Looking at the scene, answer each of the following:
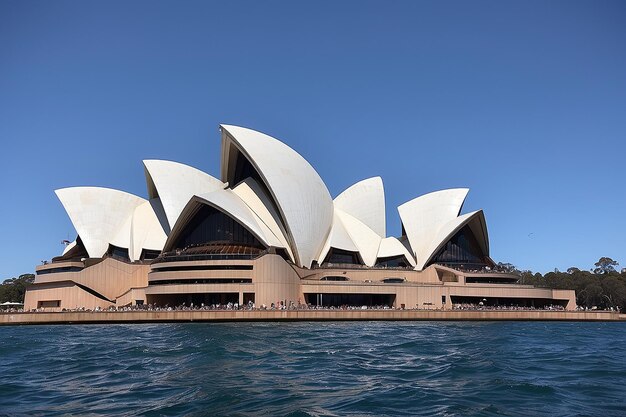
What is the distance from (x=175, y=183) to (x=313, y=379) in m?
51.7

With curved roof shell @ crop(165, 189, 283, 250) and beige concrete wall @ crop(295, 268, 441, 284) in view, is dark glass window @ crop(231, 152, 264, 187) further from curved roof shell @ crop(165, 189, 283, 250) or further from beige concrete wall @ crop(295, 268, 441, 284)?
beige concrete wall @ crop(295, 268, 441, 284)

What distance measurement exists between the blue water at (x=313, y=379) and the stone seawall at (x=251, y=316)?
76.3 feet

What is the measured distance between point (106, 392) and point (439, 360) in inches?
451

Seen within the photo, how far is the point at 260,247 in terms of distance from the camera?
60812 millimetres

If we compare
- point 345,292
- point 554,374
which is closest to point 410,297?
point 345,292

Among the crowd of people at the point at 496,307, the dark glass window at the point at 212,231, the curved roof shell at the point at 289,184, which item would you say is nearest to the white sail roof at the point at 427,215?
the crowd of people at the point at 496,307

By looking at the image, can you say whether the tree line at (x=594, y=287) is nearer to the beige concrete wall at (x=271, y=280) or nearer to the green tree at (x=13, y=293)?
the beige concrete wall at (x=271, y=280)

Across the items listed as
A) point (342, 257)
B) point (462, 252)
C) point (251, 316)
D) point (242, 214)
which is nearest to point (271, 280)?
point (251, 316)

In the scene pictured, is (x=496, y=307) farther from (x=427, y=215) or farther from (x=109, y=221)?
(x=109, y=221)

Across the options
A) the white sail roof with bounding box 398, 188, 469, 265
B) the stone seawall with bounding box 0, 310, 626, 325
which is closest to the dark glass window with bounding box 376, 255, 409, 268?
the white sail roof with bounding box 398, 188, 469, 265

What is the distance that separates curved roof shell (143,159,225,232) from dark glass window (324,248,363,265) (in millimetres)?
14779

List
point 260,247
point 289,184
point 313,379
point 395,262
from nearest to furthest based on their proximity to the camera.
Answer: point 313,379 → point 260,247 → point 289,184 → point 395,262

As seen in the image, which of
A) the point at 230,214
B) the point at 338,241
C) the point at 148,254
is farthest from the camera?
the point at 338,241

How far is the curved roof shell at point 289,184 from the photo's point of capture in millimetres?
60281
